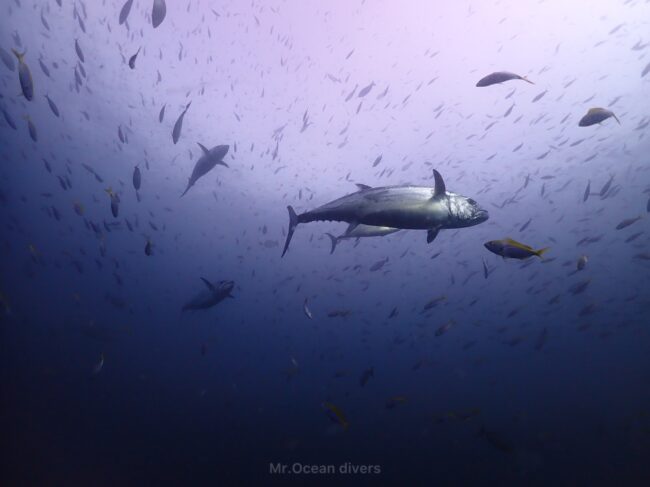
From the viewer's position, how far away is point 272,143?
21.4 metres

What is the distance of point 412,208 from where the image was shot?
325 cm

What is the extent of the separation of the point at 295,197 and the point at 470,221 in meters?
23.4

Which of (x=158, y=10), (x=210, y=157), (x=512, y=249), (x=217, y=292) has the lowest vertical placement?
(x=512, y=249)

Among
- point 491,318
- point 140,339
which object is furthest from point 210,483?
Answer: point 491,318

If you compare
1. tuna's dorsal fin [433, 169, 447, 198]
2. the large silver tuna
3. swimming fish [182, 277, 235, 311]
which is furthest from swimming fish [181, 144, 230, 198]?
tuna's dorsal fin [433, 169, 447, 198]

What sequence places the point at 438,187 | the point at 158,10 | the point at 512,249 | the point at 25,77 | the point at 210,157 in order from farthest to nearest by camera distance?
the point at 210,157
the point at 158,10
the point at 25,77
the point at 512,249
the point at 438,187

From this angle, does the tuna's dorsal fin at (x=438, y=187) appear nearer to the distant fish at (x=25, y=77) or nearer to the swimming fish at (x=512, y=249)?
the swimming fish at (x=512, y=249)

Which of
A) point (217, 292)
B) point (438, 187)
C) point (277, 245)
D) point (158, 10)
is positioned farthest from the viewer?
point (277, 245)

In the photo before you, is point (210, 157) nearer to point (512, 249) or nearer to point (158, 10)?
point (158, 10)

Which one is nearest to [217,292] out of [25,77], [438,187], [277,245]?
[25,77]

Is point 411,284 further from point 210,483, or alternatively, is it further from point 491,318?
point 210,483

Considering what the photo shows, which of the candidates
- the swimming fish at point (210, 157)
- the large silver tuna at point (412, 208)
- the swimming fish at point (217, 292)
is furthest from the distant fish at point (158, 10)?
the swimming fish at point (217, 292)

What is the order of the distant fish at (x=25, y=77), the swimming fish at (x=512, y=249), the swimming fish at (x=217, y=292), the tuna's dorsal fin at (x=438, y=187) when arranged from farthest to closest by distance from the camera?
the swimming fish at (x=217, y=292), the distant fish at (x=25, y=77), the swimming fish at (x=512, y=249), the tuna's dorsal fin at (x=438, y=187)

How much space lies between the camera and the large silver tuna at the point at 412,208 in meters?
3.26
